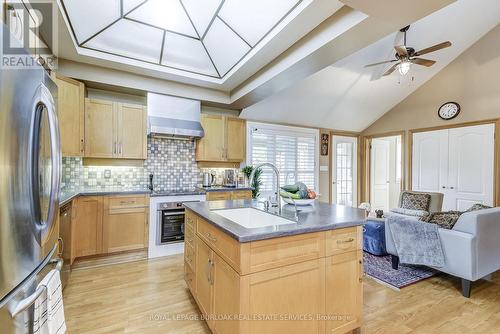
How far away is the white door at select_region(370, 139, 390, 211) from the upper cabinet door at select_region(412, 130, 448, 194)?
3.50ft

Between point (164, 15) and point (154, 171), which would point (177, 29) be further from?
point (154, 171)

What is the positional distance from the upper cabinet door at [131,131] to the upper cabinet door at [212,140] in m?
0.91

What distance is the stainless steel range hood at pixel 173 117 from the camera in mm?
3582

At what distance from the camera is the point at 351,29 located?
2039mm

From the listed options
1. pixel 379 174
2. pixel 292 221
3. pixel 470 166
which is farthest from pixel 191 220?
pixel 379 174

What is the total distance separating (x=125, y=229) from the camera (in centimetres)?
322

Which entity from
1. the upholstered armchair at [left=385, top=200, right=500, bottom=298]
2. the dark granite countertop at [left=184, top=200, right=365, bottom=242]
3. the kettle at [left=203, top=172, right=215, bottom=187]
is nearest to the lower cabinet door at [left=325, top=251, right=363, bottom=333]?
the dark granite countertop at [left=184, top=200, right=365, bottom=242]

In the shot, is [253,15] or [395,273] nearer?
[253,15]

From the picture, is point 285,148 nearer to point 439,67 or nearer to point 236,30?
point 236,30

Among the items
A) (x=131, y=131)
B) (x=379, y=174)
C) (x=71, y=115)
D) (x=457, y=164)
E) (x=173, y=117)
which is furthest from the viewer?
(x=379, y=174)

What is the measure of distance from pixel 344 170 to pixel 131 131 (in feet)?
16.0

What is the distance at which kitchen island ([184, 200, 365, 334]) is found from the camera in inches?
51.4

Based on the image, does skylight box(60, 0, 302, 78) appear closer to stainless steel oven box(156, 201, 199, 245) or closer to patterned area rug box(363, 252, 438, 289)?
stainless steel oven box(156, 201, 199, 245)

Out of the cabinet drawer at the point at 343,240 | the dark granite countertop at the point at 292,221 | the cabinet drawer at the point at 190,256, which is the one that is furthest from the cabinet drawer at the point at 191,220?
the cabinet drawer at the point at 343,240
